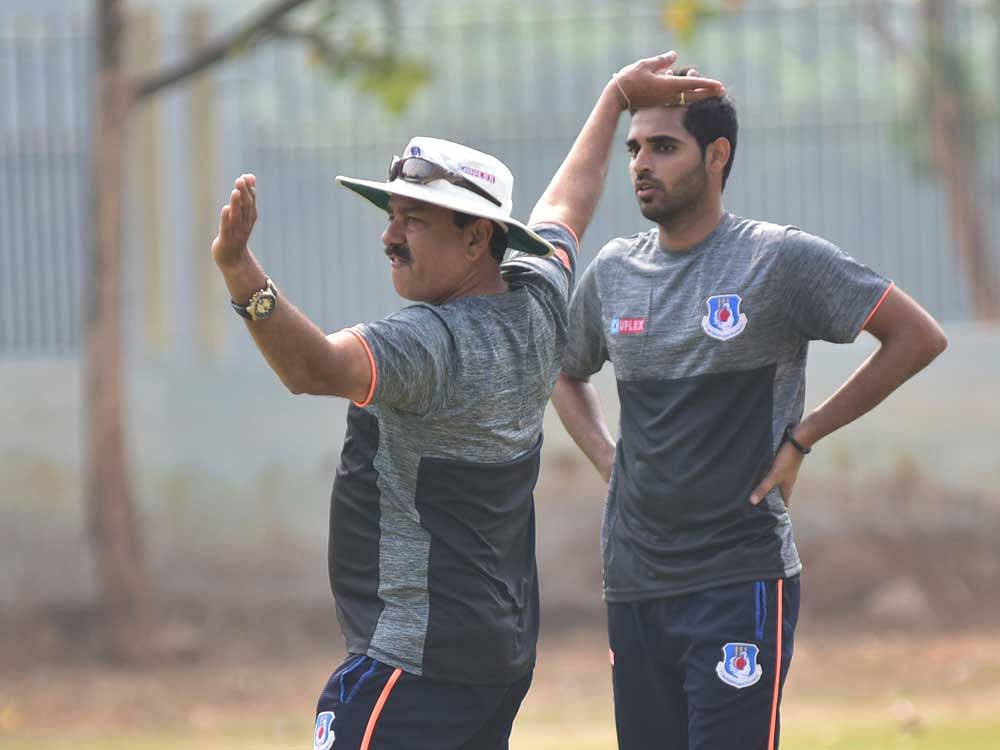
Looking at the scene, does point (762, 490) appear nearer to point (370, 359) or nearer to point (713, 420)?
point (713, 420)

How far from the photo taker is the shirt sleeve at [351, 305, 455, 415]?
3.10m

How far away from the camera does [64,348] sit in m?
11.3

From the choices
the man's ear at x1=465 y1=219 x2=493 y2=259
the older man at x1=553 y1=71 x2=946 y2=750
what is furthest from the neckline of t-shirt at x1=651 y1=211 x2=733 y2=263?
the man's ear at x1=465 y1=219 x2=493 y2=259

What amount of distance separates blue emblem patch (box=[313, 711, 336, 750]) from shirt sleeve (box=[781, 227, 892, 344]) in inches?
62.9

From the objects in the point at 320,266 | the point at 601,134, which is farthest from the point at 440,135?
the point at 601,134

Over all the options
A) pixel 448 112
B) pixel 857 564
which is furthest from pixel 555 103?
pixel 857 564

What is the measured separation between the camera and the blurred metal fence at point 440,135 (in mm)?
11109

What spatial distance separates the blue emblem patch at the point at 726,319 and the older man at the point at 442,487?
29.1 inches

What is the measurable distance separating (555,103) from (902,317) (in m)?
7.19

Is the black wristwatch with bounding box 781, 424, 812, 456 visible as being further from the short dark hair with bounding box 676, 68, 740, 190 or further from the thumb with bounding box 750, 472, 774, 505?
the short dark hair with bounding box 676, 68, 740, 190

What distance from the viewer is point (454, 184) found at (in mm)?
3496

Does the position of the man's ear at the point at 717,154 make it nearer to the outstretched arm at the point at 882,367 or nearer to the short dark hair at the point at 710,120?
the short dark hair at the point at 710,120

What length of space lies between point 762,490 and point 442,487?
3.54 feet

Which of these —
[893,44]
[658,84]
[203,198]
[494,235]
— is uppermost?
[893,44]
